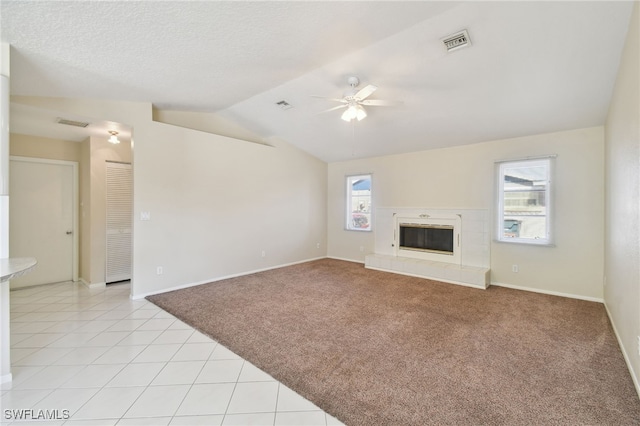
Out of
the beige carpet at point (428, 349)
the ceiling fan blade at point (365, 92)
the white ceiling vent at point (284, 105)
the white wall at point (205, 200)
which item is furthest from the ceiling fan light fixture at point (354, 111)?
the white wall at point (205, 200)

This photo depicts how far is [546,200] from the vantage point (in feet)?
13.7

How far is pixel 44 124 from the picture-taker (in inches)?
155

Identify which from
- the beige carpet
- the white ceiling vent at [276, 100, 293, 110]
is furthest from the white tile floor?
the white ceiling vent at [276, 100, 293, 110]

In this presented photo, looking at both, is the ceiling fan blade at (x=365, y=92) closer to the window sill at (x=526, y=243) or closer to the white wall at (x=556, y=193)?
the white wall at (x=556, y=193)

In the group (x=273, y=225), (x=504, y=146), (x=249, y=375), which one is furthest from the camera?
(x=273, y=225)

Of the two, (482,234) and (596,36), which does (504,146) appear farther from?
(596,36)

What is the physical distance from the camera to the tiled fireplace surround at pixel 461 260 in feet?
15.0

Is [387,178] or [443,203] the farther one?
[387,178]

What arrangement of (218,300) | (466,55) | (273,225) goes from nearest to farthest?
(466,55) → (218,300) → (273,225)

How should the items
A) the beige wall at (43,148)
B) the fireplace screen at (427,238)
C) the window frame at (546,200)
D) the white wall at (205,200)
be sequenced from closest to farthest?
the white wall at (205,200) → the window frame at (546,200) → the beige wall at (43,148) → the fireplace screen at (427,238)

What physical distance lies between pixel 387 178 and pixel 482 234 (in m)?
2.21

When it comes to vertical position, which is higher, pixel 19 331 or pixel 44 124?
pixel 44 124

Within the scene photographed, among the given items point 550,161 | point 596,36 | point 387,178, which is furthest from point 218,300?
point 550,161

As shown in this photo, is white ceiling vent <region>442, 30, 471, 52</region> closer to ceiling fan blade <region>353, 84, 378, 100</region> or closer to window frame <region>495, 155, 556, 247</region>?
ceiling fan blade <region>353, 84, 378, 100</region>
